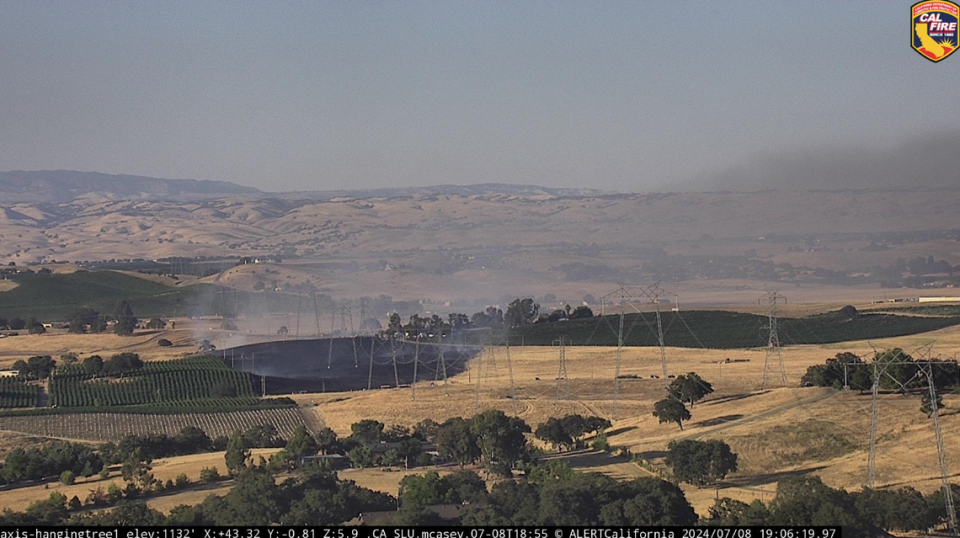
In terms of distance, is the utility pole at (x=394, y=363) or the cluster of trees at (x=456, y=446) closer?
the cluster of trees at (x=456, y=446)

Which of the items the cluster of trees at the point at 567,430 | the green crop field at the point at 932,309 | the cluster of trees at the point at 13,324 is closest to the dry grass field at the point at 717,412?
the cluster of trees at the point at 567,430

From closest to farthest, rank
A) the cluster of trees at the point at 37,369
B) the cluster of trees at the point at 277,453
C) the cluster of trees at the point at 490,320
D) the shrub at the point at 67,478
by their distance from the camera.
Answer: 1. the shrub at the point at 67,478
2. the cluster of trees at the point at 277,453
3. the cluster of trees at the point at 37,369
4. the cluster of trees at the point at 490,320

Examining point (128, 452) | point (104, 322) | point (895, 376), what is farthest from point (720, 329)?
point (104, 322)

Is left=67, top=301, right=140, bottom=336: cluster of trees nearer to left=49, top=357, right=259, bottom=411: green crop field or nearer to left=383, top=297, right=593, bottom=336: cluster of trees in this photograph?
left=383, top=297, right=593, bottom=336: cluster of trees

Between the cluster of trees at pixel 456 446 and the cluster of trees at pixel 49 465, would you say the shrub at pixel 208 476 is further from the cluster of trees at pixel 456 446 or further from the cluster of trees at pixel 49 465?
the cluster of trees at pixel 49 465

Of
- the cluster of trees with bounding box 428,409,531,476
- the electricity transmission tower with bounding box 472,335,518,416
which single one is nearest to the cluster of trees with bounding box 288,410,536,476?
the cluster of trees with bounding box 428,409,531,476

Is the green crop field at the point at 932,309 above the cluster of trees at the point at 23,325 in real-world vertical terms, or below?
above
